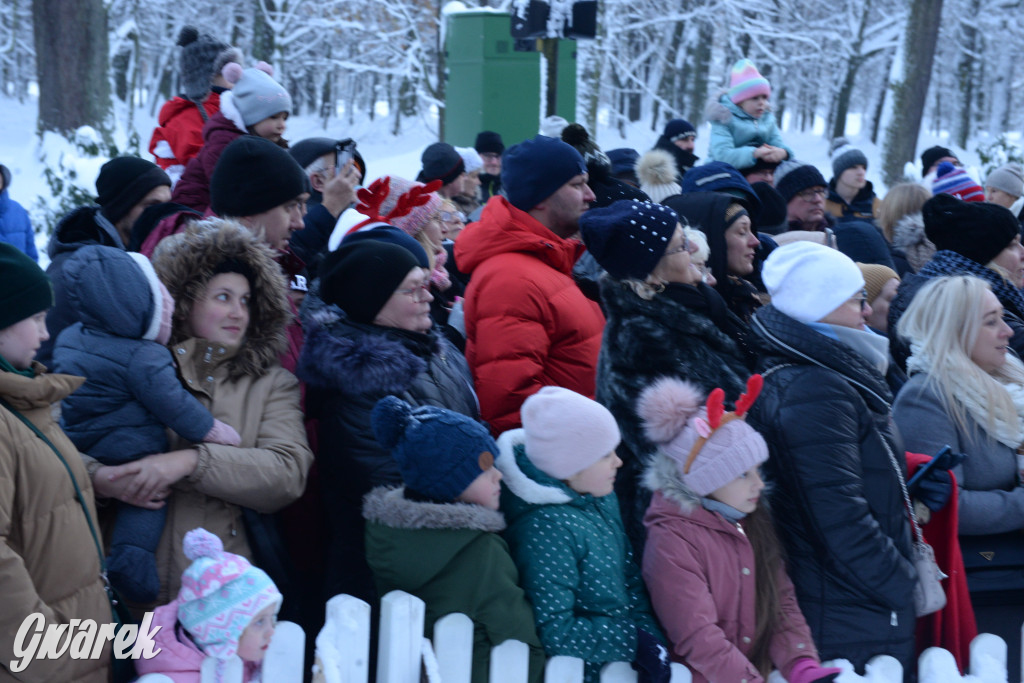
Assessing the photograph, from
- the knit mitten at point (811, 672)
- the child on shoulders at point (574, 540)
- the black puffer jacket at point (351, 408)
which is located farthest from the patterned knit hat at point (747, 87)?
the knit mitten at point (811, 672)

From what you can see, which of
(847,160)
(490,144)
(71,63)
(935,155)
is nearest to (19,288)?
(847,160)

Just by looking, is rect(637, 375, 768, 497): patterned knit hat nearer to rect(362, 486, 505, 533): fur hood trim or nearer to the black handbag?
rect(362, 486, 505, 533): fur hood trim

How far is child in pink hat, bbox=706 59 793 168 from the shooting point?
278 inches

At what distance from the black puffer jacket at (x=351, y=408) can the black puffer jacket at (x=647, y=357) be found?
2.07 feet

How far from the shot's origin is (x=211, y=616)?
2.49 metres

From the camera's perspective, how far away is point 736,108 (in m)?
7.34

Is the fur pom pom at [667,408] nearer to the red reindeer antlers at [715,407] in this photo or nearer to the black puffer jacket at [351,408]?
the red reindeer antlers at [715,407]

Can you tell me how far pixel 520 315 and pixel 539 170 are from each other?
0.69 metres

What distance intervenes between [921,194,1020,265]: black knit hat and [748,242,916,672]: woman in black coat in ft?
5.49

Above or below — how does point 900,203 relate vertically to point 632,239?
below

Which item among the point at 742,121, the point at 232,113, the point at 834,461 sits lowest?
the point at 834,461

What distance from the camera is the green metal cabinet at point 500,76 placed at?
11.5m

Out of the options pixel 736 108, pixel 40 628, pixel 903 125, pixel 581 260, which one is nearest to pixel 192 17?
pixel 903 125

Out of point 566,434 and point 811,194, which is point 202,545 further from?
point 811,194
